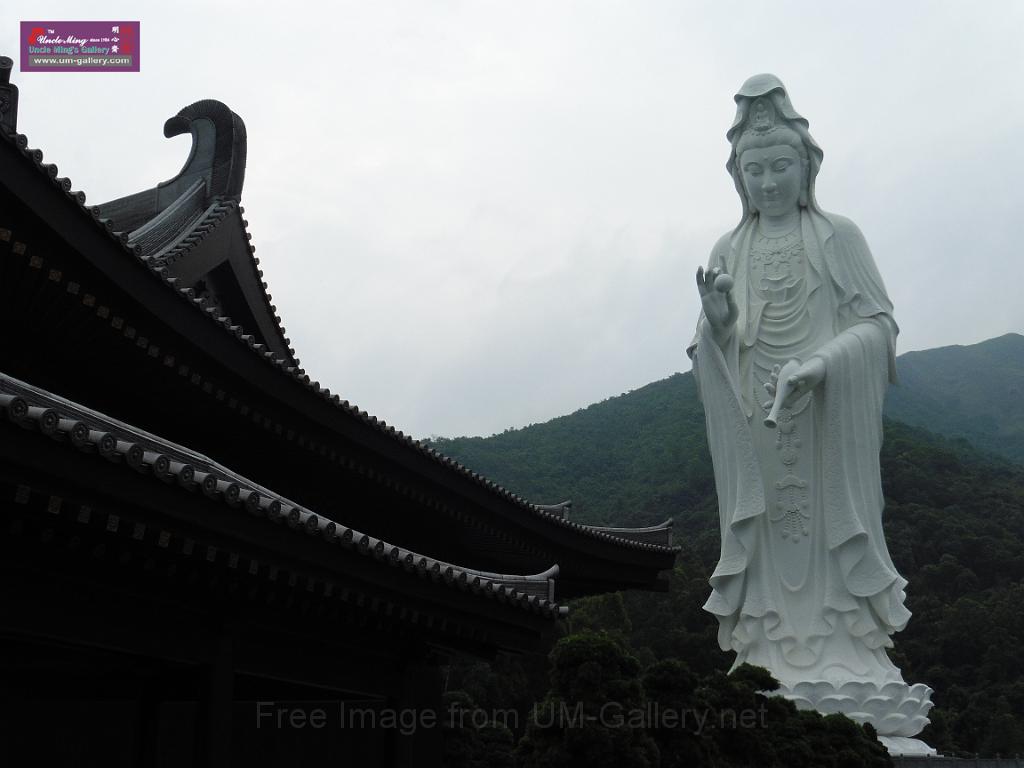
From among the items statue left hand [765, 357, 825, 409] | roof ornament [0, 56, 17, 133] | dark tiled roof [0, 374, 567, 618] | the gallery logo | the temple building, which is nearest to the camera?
Result: dark tiled roof [0, 374, 567, 618]

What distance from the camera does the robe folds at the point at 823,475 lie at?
12.4 meters

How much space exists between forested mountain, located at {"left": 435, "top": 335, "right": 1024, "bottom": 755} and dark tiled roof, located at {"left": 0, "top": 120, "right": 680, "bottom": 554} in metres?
10.3

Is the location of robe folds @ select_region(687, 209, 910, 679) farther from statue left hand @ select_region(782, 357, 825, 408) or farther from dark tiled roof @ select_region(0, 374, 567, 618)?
dark tiled roof @ select_region(0, 374, 567, 618)

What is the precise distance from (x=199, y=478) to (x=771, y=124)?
10.9 meters

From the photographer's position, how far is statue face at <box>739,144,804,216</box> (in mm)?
13594

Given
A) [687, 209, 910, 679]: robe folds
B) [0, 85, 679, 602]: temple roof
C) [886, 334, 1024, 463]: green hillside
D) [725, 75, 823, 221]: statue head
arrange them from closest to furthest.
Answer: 1. [0, 85, 679, 602]: temple roof
2. [687, 209, 910, 679]: robe folds
3. [725, 75, 823, 221]: statue head
4. [886, 334, 1024, 463]: green hillside

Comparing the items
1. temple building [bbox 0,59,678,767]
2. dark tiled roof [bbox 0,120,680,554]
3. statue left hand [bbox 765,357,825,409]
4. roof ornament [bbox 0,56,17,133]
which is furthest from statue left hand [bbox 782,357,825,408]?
roof ornament [bbox 0,56,17,133]

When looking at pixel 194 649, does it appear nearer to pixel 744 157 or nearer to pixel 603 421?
pixel 744 157

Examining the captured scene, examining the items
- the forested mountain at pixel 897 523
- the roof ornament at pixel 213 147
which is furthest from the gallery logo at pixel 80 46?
the forested mountain at pixel 897 523

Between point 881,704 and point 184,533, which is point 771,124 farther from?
point 184,533

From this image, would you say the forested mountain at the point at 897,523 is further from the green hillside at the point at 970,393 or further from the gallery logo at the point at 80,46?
the gallery logo at the point at 80,46

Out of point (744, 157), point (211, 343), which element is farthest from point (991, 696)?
point (211, 343)

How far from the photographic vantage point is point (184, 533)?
4.16 m

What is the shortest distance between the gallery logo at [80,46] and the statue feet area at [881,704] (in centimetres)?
858
